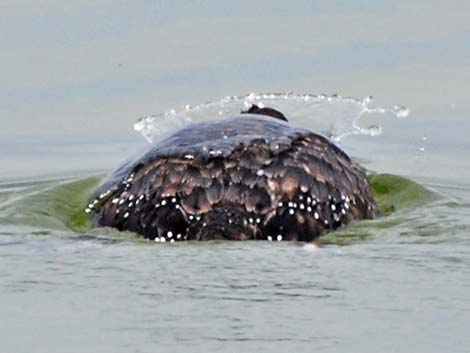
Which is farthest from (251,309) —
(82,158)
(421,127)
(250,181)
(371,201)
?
(421,127)

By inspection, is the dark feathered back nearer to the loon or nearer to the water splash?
the loon

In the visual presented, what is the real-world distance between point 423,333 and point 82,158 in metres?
6.63

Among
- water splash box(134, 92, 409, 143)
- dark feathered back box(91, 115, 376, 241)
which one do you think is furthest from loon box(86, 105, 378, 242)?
water splash box(134, 92, 409, 143)

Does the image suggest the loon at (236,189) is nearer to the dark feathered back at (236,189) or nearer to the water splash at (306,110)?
the dark feathered back at (236,189)

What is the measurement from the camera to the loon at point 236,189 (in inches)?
357

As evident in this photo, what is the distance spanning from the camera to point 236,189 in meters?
9.14

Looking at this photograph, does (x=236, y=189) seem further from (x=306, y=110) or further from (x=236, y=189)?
(x=306, y=110)

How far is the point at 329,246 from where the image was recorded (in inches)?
349

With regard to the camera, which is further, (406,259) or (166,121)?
(166,121)

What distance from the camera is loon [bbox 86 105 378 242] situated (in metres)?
9.08

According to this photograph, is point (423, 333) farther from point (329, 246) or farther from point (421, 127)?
point (421, 127)

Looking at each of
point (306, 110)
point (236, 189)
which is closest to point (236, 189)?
point (236, 189)

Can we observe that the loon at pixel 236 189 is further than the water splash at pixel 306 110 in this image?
No

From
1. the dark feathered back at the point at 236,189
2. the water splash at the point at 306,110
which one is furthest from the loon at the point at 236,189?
the water splash at the point at 306,110
